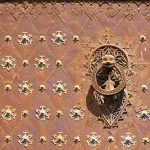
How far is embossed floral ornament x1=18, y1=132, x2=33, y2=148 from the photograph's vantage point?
514 inches

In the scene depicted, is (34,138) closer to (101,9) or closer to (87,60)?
(87,60)

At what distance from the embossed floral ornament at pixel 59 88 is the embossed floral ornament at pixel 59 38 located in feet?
2.51

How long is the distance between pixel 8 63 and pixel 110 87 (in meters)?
1.94

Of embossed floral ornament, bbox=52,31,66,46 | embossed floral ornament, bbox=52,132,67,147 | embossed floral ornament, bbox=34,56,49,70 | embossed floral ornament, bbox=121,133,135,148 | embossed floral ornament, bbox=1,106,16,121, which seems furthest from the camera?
embossed floral ornament, bbox=52,31,66,46

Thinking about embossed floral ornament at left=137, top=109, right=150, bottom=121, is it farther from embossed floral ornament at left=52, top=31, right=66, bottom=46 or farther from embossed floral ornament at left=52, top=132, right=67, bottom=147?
embossed floral ornament at left=52, top=31, right=66, bottom=46

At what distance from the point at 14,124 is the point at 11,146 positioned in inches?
15.8

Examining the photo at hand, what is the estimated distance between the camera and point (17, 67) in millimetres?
13531

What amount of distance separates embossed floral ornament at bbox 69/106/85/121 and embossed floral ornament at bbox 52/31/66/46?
1.27m

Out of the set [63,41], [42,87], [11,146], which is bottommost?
[11,146]

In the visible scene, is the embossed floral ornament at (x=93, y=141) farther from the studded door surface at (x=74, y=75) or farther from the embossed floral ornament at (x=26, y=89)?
the embossed floral ornament at (x=26, y=89)

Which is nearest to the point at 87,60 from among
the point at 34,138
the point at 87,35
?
the point at 87,35

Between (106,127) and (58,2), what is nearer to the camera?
(106,127)

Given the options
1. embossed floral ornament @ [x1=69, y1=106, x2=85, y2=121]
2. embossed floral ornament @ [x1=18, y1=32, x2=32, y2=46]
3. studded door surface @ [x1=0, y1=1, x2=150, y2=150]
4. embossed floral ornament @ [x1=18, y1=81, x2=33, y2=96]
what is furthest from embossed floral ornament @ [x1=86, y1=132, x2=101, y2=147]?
embossed floral ornament @ [x1=18, y1=32, x2=32, y2=46]

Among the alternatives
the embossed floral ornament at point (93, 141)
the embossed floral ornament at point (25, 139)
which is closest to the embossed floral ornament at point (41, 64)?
the embossed floral ornament at point (25, 139)
